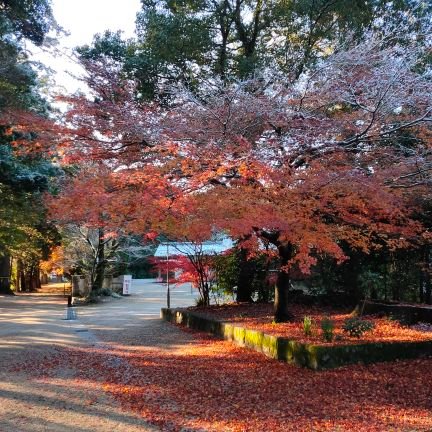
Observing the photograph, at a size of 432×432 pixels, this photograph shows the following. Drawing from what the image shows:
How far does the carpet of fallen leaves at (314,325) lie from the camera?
7742 millimetres

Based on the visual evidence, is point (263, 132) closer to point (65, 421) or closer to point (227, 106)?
point (227, 106)

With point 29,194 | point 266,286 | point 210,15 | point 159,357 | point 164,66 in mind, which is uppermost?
point 210,15

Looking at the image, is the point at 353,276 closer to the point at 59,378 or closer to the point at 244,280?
the point at 244,280

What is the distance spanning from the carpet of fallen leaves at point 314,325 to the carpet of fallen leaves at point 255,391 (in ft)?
1.99

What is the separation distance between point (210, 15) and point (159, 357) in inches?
371

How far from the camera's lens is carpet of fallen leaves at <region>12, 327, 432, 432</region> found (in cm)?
499

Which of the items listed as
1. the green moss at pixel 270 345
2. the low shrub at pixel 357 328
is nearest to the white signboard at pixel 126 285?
the green moss at pixel 270 345

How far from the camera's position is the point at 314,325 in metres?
9.23

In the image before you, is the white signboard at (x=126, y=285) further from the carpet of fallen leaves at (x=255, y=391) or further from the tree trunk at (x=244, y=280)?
the carpet of fallen leaves at (x=255, y=391)

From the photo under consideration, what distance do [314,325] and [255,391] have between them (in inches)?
132

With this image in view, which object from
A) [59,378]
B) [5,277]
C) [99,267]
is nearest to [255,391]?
[59,378]

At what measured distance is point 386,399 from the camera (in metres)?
5.65

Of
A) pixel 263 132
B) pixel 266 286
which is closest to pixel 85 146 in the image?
pixel 263 132

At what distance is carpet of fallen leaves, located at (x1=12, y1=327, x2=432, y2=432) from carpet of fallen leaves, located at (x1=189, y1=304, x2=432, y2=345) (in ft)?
1.99
